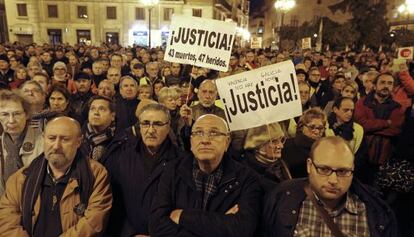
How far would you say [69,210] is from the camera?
2.96 m

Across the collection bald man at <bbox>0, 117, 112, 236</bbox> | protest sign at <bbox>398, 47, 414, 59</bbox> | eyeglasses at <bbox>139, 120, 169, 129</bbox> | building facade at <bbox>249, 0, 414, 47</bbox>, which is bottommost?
bald man at <bbox>0, 117, 112, 236</bbox>

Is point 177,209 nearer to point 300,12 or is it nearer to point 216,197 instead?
point 216,197

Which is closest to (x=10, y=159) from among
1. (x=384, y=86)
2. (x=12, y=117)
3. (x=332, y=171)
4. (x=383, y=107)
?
(x=12, y=117)

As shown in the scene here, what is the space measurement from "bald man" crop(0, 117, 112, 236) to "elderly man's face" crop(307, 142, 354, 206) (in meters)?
1.71

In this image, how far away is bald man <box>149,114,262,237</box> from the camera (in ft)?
8.87

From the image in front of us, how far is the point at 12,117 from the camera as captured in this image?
11.8ft

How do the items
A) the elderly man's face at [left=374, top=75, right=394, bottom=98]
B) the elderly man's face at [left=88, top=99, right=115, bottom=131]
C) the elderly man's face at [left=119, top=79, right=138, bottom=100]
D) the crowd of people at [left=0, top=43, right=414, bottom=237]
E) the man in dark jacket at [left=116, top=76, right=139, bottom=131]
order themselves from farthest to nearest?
the elderly man's face at [left=119, top=79, right=138, bottom=100]
the man in dark jacket at [left=116, top=76, right=139, bottom=131]
the elderly man's face at [left=374, top=75, right=394, bottom=98]
the elderly man's face at [left=88, top=99, right=115, bottom=131]
the crowd of people at [left=0, top=43, right=414, bottom=237]

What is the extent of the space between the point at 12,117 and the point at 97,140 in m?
0.84

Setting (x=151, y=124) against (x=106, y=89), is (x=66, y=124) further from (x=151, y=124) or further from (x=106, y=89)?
(x=106, y=89)

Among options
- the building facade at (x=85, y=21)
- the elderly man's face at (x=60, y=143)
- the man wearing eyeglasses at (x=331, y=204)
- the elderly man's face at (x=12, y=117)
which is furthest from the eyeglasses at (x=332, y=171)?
the building facade at (x=85, y=21)

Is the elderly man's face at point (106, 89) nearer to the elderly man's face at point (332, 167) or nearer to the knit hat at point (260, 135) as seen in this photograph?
the knit hat at point (260, 135)

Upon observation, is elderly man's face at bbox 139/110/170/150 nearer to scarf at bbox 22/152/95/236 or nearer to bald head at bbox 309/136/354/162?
scarf at bbox 22/152/95/236

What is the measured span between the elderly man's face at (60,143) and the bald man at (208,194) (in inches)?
30.5

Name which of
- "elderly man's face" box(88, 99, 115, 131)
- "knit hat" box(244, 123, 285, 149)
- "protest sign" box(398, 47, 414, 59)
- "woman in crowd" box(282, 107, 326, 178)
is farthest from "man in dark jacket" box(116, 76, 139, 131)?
"protest sign" box(398, 47, 414, 59)
